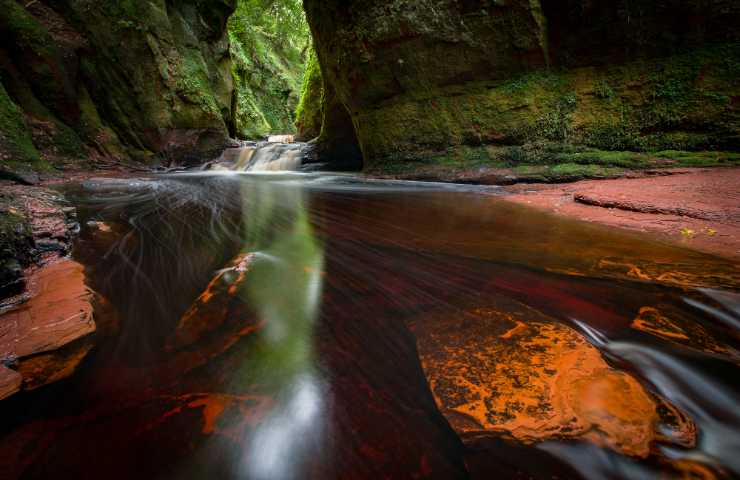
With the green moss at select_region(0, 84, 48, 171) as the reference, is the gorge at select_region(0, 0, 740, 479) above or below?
below

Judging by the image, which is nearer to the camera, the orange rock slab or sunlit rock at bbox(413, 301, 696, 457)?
sunlit rock at bbox(413, 301, 696, 457)

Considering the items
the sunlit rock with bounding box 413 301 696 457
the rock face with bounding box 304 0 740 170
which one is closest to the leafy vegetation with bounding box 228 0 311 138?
the rock face with bounding box 304 0 740 170

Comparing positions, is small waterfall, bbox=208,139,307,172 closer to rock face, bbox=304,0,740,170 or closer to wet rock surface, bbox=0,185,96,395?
rock face, bbox=304,0,740,170

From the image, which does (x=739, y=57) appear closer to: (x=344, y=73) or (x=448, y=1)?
(x=448, y=1)

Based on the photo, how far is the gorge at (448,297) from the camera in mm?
939

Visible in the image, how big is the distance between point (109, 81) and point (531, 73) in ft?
44.2

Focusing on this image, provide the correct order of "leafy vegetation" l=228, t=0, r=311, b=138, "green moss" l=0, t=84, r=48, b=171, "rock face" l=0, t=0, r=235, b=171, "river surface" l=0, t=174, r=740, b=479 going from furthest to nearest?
"leafy vegetation" l=228, t=0, r=311, b=138, "rock face" l=0, t=0, r=235, b=171, "green moss" l=0, t=84, r=48, b=171, "river surface" l=0, t=174, r=740, b=479

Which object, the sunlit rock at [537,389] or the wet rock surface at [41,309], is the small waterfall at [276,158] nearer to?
the wet rock surface at [41,309]

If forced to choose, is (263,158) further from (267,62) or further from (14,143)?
(267,62)

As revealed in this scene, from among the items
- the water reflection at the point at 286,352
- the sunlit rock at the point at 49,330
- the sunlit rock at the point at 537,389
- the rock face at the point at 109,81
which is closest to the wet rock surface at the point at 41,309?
the sunlit rock at the point at 49,330

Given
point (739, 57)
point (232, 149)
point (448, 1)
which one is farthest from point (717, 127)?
point (232, 149)

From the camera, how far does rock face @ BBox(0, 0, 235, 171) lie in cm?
867

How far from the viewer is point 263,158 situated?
1364cm

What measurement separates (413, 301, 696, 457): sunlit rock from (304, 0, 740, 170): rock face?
21.7ft
